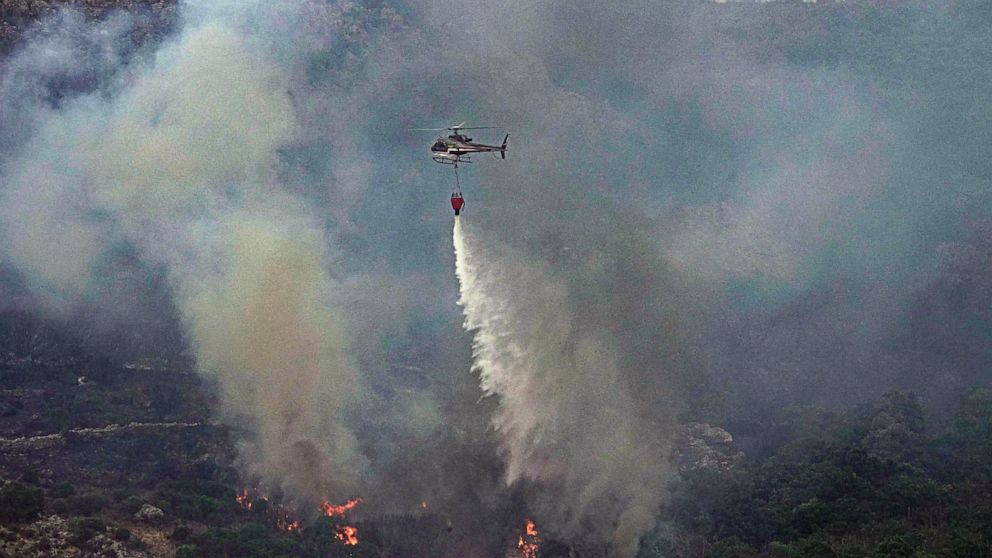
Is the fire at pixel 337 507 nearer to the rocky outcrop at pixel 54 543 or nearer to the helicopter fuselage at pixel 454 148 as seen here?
the rocky outcrop at pixel 54 543

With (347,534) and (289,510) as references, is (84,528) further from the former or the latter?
(347,534)

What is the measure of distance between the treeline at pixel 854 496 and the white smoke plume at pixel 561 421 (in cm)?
494

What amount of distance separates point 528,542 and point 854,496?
3302cm

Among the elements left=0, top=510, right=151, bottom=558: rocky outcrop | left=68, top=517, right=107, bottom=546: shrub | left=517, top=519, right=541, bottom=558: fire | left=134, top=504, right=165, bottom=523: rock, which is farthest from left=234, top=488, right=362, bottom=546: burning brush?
left=68, top=517, right=107, bottom=546: shrub

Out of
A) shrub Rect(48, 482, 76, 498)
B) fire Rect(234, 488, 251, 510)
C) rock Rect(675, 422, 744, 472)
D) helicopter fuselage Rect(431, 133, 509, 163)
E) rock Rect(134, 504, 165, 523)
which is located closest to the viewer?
helicopter fuselage Rect(431, 133, 509, 163)

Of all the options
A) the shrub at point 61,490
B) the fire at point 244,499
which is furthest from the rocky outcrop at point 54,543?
the fire at point 244,499

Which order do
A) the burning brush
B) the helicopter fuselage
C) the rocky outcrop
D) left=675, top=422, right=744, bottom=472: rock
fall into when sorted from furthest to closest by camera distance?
1. left=675, top=422, right=744, bottom=472: rock
2. the burning brush
3. the helicopter fuselage
4. the rocky outcrop

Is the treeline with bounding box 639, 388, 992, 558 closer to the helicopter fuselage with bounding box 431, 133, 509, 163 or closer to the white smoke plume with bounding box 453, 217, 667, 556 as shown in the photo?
the white smoke plume with bounding box 453, 217, 667, 556

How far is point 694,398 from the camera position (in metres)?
151

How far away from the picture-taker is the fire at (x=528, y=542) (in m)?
124

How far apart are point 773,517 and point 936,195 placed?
266 ft

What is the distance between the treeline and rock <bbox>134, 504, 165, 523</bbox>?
46.9 metres

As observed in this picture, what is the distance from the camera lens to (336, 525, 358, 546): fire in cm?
12162

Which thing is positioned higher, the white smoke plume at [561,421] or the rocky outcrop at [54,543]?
the white smoke plume at [561,421]
